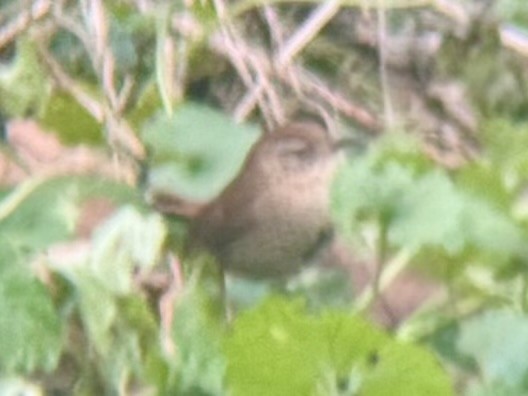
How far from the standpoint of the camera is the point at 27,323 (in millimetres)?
1321

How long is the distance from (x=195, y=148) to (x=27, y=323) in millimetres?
226

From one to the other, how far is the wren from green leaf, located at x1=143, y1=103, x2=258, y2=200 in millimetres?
90

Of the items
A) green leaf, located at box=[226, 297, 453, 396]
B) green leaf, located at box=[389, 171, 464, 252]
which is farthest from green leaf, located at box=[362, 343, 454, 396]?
green leaf, located at box=[389, 171, 464, 252]

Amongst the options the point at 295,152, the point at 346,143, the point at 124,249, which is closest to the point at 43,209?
the point at 124,249

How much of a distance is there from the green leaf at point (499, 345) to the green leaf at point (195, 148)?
0.92 feet

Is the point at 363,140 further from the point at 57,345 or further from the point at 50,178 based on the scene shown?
the point at 57,345

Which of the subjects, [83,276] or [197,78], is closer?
[83,276]

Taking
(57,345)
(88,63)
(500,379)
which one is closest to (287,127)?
(88,63)

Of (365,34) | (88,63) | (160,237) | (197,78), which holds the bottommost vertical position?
(365,34)

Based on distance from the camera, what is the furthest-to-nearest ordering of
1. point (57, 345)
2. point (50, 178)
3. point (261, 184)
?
point (261, 184)
point (50, 178)
point (57, 345)

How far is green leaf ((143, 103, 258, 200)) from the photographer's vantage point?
4.71 feet

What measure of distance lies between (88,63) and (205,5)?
42cm

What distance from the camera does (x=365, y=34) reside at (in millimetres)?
2150

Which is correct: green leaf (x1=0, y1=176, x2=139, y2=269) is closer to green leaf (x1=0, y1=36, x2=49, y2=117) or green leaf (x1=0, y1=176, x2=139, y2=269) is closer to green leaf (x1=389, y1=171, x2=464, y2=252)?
green leaf (x1=0, y1=36, x2=49, y2=117)
